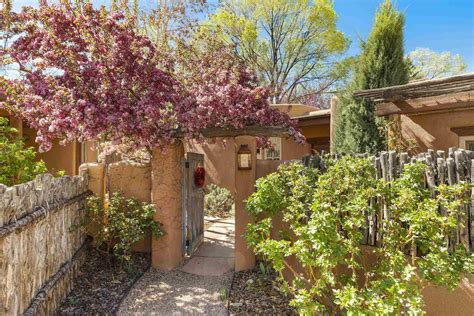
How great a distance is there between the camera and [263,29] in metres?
22.0

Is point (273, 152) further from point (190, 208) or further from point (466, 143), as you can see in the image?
point (466, 143)

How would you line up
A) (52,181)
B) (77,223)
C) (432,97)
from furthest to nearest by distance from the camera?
(432,97)
(77,223)
(52,181)

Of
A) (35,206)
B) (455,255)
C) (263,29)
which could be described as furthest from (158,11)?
(263,29)

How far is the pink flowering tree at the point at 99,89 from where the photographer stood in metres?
5.36

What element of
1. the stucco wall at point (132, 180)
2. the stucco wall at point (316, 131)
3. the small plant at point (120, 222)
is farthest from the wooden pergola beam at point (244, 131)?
the stucco wall at point (316, 131)

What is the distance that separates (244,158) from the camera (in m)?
6.01

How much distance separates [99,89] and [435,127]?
6.82 meters

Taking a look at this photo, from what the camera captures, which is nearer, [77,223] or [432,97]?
[77,223]

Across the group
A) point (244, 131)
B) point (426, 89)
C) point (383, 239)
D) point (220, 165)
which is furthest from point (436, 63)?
point (383, 239)

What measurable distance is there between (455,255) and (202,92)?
4.73 m

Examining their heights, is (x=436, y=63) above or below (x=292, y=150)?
above

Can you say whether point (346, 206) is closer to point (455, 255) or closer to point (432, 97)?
point (455, 255)

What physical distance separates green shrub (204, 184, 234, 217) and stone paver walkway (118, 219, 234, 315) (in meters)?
4.14

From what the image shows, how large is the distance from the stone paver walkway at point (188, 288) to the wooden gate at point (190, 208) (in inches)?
11.3
